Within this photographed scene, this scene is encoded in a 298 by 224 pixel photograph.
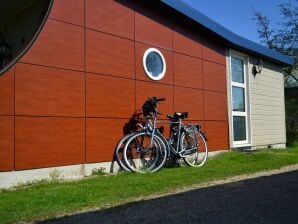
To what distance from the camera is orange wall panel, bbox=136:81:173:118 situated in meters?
8.32

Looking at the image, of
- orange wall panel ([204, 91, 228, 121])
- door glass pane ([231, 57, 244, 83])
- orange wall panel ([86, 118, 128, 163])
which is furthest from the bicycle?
door glass pane ([231, 57, 244, 83])

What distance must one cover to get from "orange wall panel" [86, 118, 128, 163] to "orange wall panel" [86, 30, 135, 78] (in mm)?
856

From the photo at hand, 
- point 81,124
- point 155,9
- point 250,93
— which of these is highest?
point 155,9

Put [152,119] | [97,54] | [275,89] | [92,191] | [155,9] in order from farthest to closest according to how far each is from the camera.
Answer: [275,89] < [155,9] < [152,119] < [97,54] < [92,191]

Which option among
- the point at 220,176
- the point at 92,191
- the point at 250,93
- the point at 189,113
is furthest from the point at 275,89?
the point at 92,191

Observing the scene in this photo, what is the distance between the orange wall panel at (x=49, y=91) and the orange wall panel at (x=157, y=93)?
142 cm

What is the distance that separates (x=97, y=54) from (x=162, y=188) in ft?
8.94

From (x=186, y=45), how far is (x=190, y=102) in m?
1.27

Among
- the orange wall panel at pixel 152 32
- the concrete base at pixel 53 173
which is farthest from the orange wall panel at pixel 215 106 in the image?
the concrete base at pixel 53 173

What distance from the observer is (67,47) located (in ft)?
23.1

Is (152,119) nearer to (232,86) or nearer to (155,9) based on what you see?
(155,9)

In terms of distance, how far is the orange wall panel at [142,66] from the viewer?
8.38 meters

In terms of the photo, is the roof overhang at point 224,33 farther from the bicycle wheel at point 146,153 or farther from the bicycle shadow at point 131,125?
the bicycle wheel at point 146,153

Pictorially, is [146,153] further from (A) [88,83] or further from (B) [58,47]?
(B) [58,47]
